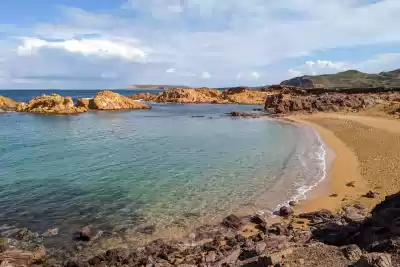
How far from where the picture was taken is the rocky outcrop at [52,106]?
79.2 m

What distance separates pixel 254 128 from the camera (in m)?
53.2

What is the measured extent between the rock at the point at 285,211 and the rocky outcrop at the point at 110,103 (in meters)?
79.9

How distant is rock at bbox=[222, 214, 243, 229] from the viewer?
626 inches

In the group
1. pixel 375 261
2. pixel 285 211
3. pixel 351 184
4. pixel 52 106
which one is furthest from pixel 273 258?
pixel 52 106

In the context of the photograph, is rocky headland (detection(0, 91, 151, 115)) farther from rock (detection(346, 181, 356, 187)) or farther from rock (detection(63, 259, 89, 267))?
rock (detection(63, 259, 89, 267))

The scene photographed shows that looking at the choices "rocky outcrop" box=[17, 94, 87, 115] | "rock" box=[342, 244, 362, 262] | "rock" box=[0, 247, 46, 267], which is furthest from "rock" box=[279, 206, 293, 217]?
"rocky outcrop" box=[17, 94, 87, 115]

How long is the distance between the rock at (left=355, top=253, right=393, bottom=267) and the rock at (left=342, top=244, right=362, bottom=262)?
845 mm

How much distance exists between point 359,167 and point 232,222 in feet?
46.4

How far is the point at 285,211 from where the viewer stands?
17.2 metres

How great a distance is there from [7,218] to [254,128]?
40634mm

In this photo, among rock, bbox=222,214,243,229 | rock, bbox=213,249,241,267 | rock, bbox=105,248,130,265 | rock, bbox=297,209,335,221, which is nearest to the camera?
rock, bbox=213,249,241,267

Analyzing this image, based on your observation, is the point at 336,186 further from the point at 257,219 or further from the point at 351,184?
the point at 257,219

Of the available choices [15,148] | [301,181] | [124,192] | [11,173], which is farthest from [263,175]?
[15,148]

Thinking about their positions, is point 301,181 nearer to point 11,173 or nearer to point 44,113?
point 11,173
